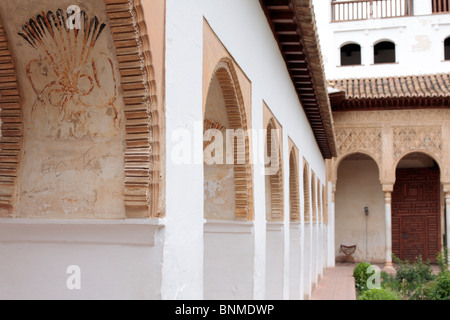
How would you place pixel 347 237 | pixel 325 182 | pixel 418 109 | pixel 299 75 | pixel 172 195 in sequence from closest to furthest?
pixel 172 195
pixel 299 75
pixel 418 109
pixel 325 182
pixel 347 237

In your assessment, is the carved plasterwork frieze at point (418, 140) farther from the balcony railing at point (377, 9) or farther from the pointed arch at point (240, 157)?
the pointed arch at point (240, 157)

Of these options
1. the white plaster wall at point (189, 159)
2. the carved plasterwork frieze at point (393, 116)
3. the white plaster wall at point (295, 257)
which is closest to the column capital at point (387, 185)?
the carved plasterwork frieze at point (393, 116)

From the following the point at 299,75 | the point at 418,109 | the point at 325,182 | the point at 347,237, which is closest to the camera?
the point at 299,75

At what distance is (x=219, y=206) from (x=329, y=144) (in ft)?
37.8

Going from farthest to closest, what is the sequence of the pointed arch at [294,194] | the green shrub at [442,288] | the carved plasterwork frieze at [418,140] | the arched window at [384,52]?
the arched window at [384,52], the carved plasterwork frieze at [418,140], the green shrub at [442,288], the pointed arch at [294,194]

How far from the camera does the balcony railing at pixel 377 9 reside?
68.0ft

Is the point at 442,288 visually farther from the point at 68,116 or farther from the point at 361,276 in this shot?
the point at 68,116

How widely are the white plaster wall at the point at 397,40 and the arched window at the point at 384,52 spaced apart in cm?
79

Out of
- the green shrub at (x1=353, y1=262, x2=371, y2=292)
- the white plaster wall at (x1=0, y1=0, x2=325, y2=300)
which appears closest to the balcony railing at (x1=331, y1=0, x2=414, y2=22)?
the green shrub at (x1=353, y1=262, x2=371, y2=292)

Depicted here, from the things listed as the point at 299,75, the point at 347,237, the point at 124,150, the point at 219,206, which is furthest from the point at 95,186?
the point at 347,237

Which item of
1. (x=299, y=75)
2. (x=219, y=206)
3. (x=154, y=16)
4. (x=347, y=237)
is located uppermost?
(x=299, y=75)

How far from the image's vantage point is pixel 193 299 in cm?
359
